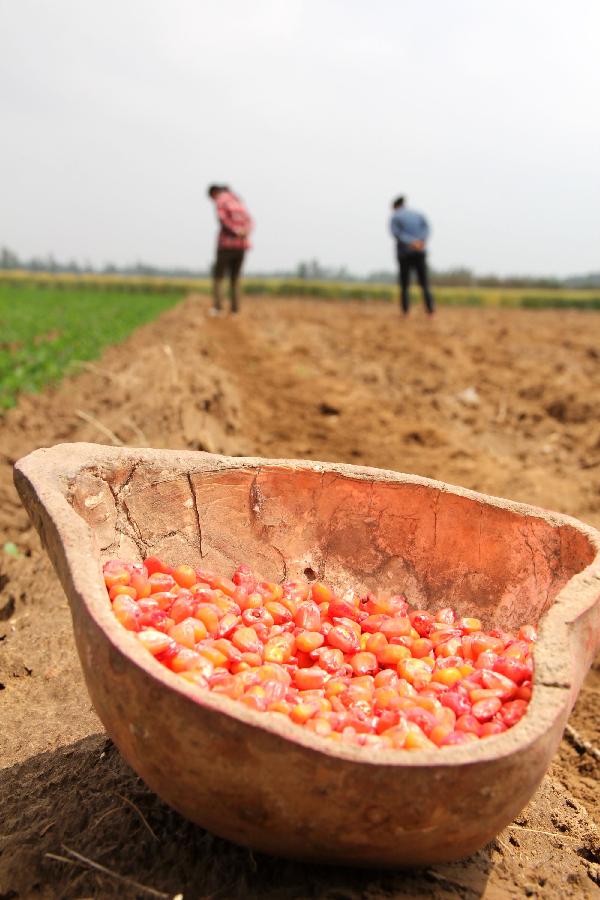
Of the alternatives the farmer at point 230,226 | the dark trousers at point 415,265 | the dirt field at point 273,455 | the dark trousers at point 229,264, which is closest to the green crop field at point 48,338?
the dirt field at point 273,455

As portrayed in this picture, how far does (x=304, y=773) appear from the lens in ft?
6.28

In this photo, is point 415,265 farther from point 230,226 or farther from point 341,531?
point 341,531

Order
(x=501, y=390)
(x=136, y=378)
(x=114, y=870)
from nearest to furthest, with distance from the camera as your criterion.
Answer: (x=114, y=870) → (x=136, y=378) → (x=501, y=390)

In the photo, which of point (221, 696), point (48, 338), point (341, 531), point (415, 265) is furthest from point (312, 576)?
point (48, 338)

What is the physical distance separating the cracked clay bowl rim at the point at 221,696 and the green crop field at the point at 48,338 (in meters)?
7.26

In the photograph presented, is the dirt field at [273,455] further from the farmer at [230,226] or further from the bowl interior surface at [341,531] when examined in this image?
the farmer at [230,226]

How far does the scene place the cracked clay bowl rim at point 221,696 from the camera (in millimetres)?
1924

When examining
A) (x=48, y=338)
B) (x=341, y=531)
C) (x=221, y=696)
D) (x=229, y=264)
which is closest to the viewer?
(x=221, y=696)

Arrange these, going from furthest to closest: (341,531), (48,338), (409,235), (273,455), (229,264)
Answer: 1. (48,338)
2. (229,264)
3. (409,235)
4. (273,455)
5. (341,531)

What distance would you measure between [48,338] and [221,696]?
20428 mm

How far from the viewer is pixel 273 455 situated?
296 inches

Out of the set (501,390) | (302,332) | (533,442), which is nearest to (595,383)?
(501,390)

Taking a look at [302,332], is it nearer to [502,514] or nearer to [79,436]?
[79,436]

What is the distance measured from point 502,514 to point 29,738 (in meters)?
2.27
